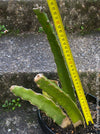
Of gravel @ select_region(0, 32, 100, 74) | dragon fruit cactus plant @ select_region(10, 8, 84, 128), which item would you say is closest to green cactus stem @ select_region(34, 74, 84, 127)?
dragon fruit cactus plant @ select_region(10, 8, 84, 128)

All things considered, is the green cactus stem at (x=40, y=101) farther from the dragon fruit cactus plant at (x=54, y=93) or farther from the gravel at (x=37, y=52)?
the gravel at (x=37, y=52)

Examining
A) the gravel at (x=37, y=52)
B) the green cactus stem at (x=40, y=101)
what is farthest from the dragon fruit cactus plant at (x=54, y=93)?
the gravel at (x=37, y=52)

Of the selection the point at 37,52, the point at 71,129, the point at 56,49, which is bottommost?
the point at 71,129

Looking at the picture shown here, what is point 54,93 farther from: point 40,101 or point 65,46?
point 65,46

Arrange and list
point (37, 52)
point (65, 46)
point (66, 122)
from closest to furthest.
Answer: point (65, 46)
point (66, 122)
point (37, 52)

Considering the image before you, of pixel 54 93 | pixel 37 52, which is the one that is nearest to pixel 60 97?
pixel 54 93

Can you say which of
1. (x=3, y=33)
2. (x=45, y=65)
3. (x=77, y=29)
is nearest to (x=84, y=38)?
(x=77, y=29)

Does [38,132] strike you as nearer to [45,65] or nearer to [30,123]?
[30,123]

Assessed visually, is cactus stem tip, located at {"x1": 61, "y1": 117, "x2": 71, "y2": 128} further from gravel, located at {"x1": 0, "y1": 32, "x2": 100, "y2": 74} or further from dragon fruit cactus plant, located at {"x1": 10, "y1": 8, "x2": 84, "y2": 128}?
gravel, located at {"x1": 0, "y1": 32, "x2": 100, "y2": 74}
